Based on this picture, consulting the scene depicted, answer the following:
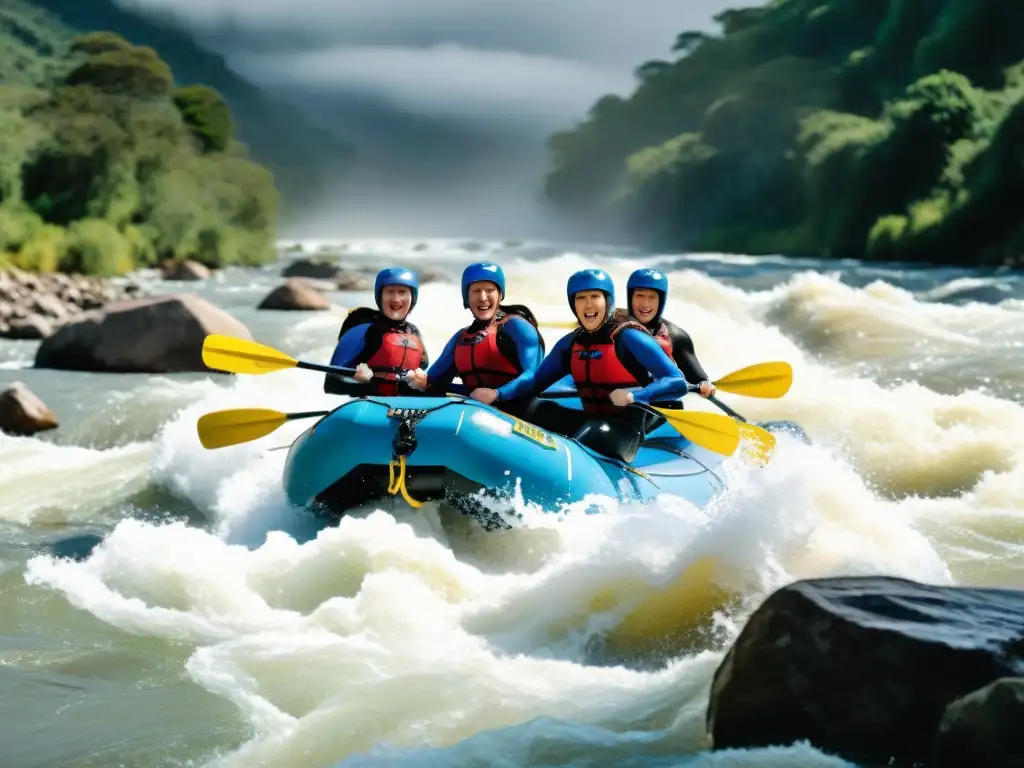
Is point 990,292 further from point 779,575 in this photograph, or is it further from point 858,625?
point 858,625

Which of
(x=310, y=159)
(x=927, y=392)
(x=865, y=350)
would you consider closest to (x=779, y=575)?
(x=927, y=392)

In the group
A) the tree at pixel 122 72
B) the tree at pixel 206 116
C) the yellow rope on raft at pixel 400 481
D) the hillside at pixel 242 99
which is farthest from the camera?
the hillside at pixel 242 99

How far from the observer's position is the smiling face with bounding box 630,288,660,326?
629cm

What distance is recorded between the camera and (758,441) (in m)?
6.13

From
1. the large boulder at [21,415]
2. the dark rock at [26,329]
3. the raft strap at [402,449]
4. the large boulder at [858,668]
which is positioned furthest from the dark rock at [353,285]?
the large boulder at [858,668]

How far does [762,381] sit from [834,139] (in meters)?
38.2

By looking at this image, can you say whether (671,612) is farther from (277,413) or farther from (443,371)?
(277,413)

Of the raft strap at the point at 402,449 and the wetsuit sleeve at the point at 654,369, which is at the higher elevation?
the wetsuit sleeve at the point at 654,369

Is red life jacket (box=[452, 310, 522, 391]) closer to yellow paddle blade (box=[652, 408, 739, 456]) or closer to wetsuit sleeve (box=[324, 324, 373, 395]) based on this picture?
wetsuit sleeve (box=[324, 324, 373, 395])

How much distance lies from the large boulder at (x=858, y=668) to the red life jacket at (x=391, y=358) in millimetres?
3119

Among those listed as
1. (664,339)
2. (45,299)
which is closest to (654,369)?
(664,339)

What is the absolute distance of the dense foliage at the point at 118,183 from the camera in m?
25.4

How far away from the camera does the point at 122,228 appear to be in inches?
1145

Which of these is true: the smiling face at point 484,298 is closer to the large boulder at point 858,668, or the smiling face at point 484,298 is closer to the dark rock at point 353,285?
the large boulder at point 858,668
